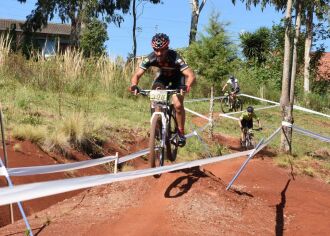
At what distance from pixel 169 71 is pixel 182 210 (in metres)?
2.17

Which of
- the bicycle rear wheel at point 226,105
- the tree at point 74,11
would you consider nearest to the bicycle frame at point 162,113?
the bicycle rear wheel at point 226,105

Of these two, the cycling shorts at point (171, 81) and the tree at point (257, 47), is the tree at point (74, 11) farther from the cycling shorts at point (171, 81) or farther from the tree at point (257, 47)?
the cycling shorts at point (171, 81)

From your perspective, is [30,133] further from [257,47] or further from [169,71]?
[257,47]

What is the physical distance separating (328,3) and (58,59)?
1011 cm

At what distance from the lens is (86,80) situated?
1833 centimetres

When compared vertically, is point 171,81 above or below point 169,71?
below

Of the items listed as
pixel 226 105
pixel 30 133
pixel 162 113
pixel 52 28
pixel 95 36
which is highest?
pixel 52 28

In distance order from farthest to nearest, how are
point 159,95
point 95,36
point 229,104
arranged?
point 95,36, point 229,104, point 159,95

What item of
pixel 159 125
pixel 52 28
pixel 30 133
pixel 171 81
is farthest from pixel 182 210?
pixel 52 28

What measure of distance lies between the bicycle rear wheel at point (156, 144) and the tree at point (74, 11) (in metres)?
24.3

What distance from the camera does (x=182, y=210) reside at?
6180mm

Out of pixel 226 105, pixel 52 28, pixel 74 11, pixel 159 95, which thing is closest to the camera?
pixel 159 95

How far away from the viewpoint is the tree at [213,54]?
641 inches

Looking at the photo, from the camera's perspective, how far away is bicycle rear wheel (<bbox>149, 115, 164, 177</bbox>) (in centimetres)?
663
